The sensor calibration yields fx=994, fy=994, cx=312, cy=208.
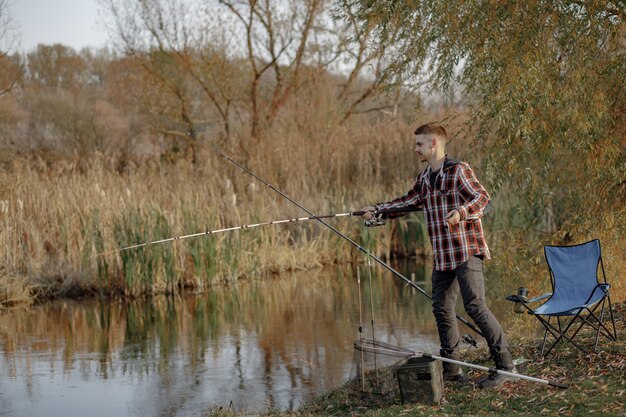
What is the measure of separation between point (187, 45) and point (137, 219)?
39.9 feet

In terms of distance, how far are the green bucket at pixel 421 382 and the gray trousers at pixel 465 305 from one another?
307 millimetres

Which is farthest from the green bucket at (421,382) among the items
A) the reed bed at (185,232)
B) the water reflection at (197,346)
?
the reed bed at (185,232)

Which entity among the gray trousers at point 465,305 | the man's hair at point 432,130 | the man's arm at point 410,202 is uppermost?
the man's hair at point 432,130

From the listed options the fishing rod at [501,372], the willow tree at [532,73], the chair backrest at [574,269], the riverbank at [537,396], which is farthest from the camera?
the willow tree at [532,73]

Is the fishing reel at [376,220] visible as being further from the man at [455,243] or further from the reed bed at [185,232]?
the reed bed at [185,232]

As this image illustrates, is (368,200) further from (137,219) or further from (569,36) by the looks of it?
(569,36)

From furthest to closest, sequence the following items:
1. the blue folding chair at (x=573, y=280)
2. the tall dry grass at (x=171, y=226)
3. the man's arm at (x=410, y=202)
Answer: the tall dry grass at (x=171, y=226)
the blue folding chair at (x=573, y=280)
the man's arm at (x=410, y=202)

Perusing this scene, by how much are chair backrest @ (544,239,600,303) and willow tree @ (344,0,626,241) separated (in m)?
1.57

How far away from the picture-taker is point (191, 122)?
1074 inches

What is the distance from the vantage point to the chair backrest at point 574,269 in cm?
756

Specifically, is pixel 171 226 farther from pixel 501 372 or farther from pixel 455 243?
pixel 501 372

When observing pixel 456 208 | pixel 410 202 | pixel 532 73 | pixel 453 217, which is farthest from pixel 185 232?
pixel 453 217

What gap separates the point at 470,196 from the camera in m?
6.16

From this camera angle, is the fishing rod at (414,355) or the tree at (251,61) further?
the tree at (251,61)
